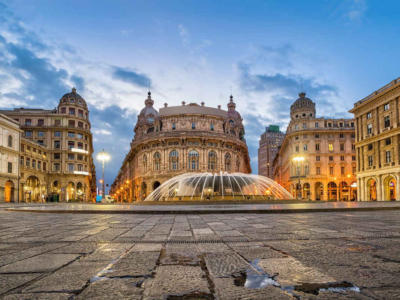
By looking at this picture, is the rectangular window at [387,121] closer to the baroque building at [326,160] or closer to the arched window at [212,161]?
the baroque building at [326,160]

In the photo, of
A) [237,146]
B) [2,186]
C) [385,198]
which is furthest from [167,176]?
[385,198]

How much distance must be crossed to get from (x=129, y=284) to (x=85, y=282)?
16.9 inches

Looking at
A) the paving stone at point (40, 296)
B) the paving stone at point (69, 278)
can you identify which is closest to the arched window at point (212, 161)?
the paving stone at point (69, 278)

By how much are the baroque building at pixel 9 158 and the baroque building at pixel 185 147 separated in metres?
24.1

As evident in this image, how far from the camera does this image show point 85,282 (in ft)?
9.30

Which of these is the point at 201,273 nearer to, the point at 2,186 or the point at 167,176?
the point at 2,186

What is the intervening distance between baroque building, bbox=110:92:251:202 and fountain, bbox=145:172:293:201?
2943cm

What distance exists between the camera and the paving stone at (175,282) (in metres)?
2.54

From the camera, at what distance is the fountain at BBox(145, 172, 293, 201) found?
28.6 metres

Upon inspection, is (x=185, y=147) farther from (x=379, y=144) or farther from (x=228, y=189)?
(x=379, y=144)

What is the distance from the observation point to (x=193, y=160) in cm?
6431

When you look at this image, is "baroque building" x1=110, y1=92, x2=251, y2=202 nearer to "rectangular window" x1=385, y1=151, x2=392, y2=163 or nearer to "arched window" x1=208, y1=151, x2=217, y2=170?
"arched window" x1=208, y1=151, x2=217, y2=170

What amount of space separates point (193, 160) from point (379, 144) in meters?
34.5

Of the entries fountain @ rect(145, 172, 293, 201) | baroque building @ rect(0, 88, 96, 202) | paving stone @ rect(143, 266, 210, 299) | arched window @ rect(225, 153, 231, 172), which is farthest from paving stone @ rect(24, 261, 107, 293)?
arched window @ rect(225, 153, 231, 172)
